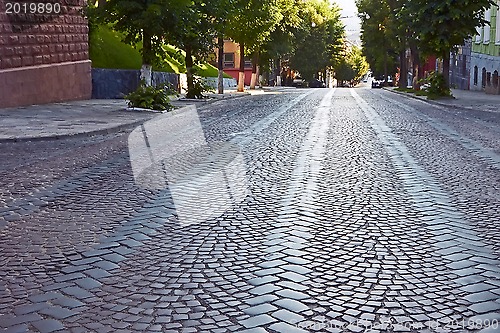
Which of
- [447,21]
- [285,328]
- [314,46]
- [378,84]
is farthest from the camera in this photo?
[378,84]

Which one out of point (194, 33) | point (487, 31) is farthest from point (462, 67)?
point (194, 33)

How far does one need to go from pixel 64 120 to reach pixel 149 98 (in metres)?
5.31

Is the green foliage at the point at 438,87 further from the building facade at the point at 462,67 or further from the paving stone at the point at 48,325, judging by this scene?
the paving stone at the point at 48,325

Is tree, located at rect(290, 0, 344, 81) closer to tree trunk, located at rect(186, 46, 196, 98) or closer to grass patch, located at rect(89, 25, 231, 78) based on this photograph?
grass patch, located at rect(89, 25, 231, 78)

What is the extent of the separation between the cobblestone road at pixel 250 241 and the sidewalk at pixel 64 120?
321cm

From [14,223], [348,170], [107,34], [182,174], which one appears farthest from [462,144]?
[107,34]

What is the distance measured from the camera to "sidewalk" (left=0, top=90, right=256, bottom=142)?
52.0 ft

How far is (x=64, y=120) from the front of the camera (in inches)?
760

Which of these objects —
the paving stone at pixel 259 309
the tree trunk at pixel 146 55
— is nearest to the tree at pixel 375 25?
the tree trunk at pixel 146 55

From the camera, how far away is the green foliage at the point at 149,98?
24.2 metres

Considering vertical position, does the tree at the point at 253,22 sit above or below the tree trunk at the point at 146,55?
above

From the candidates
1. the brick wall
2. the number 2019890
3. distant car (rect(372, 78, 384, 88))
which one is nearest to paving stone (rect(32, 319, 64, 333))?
the brick wall

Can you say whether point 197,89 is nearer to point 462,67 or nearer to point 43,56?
point 43,56

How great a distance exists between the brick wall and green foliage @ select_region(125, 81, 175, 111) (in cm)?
327
